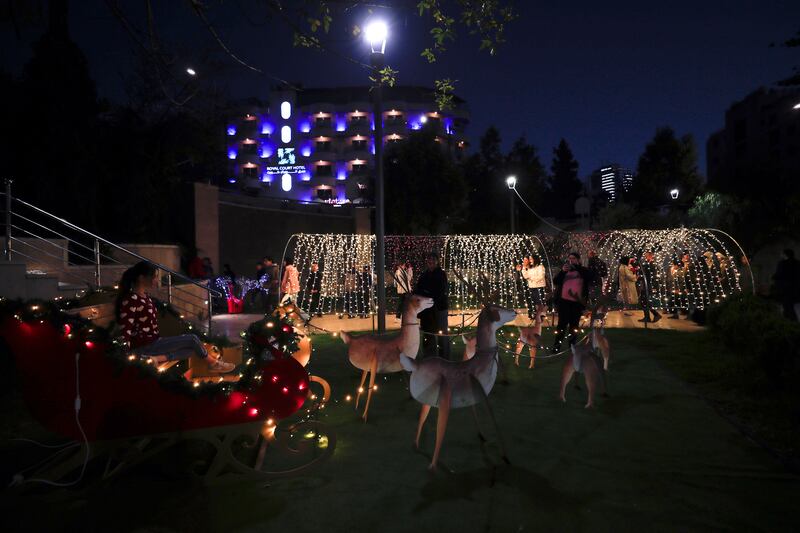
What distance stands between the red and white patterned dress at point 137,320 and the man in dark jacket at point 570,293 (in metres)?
5.93

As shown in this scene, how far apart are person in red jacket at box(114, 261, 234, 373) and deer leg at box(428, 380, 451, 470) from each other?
2222mm

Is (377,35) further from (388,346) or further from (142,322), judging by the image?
(142,322)

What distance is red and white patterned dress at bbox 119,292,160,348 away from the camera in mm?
4746

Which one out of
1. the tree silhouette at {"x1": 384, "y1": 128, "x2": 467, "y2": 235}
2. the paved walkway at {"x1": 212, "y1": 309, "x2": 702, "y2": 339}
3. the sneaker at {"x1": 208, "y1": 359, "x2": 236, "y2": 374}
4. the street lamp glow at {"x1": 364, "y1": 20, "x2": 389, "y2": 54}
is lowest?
the paved walkway at {"x1": 212, "y1": 309, "x2": 702, "y2": 339}

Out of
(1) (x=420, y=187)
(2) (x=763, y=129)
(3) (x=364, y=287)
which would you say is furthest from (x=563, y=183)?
(3) (x=364, y=287)

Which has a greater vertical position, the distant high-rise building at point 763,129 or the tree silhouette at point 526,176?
the distant high-rise building at point 763,129

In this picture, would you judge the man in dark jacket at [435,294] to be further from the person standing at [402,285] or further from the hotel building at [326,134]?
the hotel building at [326,134]

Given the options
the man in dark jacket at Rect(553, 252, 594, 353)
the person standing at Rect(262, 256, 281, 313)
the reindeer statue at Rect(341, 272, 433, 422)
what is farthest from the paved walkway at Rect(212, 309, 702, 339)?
the reindeer statue at Rect(341, 272, 433, 422)

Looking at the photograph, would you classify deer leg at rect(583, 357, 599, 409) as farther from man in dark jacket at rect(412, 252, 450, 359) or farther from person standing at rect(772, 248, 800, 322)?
person standing at rect(772, 248, 800, 322)

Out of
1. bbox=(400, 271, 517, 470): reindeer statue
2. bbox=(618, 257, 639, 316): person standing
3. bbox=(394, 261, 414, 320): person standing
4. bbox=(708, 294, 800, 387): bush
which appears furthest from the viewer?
bbox=(618, 257, 639, 316): person standing

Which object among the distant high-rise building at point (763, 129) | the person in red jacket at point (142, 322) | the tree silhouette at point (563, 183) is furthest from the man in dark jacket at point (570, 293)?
the tree silhouette at point (563, 183)

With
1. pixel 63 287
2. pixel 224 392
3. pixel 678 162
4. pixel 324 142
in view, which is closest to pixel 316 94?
pixel 324 142

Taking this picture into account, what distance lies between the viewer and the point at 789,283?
10.7 meters

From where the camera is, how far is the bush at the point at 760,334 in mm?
6234
